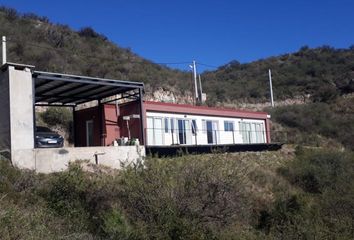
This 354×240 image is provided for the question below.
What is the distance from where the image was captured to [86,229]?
1479cm

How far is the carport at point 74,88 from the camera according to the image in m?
22.4

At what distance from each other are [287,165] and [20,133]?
20.1 m

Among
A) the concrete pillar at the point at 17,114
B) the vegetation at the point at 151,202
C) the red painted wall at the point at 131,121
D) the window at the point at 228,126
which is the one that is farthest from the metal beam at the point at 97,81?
the window at the point at 228,126

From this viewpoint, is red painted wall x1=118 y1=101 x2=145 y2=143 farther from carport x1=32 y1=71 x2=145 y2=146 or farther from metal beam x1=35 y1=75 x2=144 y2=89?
metal beam x1=35 y1=75 x2=144 y2=89

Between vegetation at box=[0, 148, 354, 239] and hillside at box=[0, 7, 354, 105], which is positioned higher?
hillside at box=[0, 7, 354, 105]

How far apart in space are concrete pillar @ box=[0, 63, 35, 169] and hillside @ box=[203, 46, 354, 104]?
1576 inches

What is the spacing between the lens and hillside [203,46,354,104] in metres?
67.6

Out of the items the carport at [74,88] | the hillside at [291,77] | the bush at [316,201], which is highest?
the hillside at [291,77]

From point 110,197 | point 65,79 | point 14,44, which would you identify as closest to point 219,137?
point 65,79

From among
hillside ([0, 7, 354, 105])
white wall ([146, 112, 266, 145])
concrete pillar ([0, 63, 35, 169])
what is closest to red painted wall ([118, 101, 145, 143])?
white wall ([146, 112, 266, 145])

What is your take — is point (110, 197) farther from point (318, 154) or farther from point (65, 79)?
point (318, 154)

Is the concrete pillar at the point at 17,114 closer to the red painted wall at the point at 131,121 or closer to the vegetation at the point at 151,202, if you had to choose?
the vegetation at the point at 151,202

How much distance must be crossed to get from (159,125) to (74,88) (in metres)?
6.15

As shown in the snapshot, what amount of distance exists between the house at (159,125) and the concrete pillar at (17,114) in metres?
7.19
